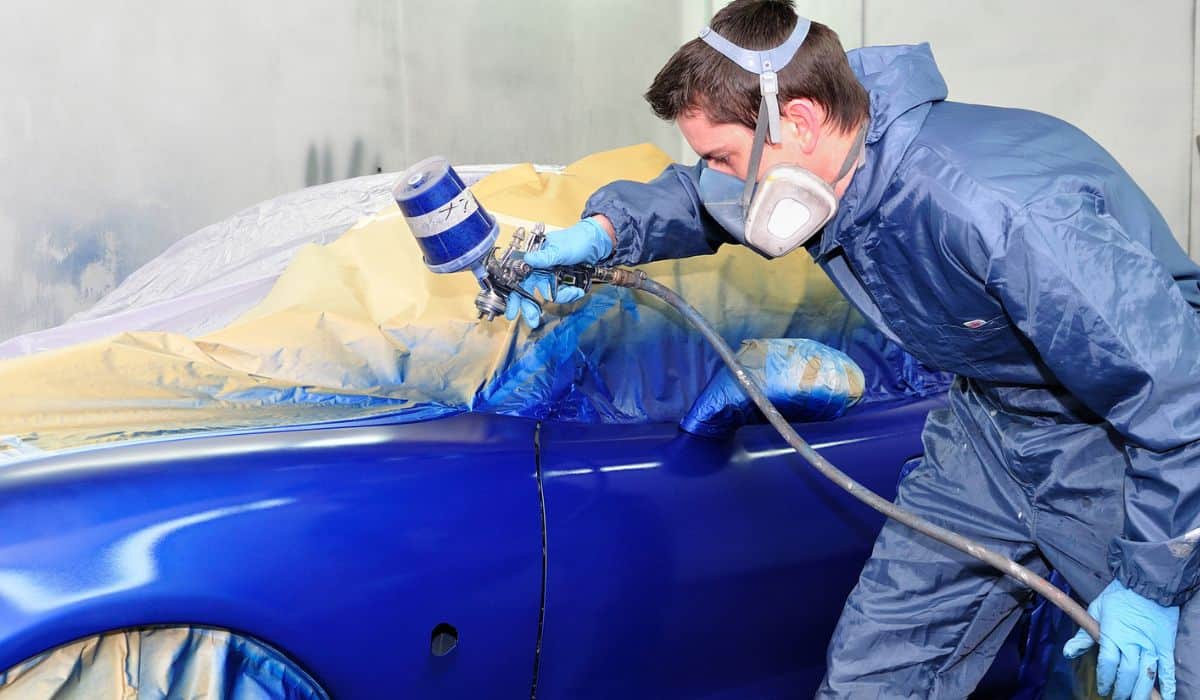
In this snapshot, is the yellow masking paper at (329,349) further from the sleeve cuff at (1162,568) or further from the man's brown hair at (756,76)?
the sleeve cuff at (1162,568)

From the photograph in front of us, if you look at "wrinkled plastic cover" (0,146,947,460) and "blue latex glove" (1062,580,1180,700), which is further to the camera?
"wrinkled plastic cover" (0,146,947,460)

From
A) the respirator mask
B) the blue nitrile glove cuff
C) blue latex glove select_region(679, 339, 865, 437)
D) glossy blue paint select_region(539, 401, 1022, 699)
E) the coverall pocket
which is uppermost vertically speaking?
the respirator mask

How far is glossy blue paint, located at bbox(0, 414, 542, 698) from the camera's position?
1.15m

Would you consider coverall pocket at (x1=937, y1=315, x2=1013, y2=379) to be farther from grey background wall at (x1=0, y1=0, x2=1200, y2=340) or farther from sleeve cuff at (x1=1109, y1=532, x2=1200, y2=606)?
grey background wall at (x1=0, y1=0, x2=1200, y2=340)

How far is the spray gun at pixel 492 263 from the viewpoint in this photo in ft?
4.51

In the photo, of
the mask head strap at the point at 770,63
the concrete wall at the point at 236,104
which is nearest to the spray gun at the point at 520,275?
the mask head strap at the point at 770,63

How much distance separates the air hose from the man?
45 millimetres

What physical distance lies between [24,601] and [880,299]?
1.12m

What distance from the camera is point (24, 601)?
1.11m

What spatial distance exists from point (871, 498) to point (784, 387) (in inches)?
9.9

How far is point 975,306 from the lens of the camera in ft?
4.18

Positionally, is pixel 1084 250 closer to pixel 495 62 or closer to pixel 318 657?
pixel 318 657

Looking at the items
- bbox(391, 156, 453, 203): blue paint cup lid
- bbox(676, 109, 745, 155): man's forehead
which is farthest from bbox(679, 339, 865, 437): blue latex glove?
bbox(391, 156, 453, 203): blue paint cup lid

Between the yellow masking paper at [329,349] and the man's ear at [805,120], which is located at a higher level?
the man's ear at [805,120]
